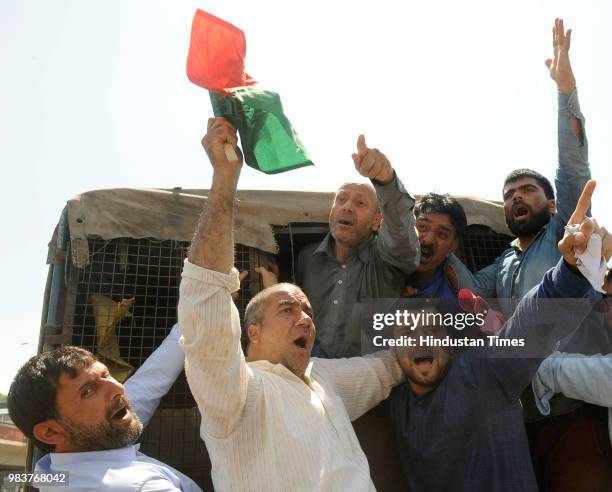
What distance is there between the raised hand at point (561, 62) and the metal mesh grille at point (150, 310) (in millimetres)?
2321

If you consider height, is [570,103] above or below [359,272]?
above

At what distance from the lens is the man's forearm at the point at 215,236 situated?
1879 mm

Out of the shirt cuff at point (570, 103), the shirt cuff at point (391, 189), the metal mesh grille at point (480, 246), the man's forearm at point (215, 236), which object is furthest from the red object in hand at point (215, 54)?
the metal mesh grille at point (480, 246)

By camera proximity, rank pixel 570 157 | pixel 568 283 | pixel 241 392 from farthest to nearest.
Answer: pixel 570 157 → pixel 568 283 → pixel 241 392

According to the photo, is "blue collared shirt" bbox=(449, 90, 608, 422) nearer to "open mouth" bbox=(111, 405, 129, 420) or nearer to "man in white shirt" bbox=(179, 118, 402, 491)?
"man in white shirt" bbox=(179, 118, 402, 491)

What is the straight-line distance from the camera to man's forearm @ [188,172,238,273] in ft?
6.16

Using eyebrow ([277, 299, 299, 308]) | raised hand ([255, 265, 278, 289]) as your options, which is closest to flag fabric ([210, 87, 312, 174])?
eyebrow ([277, 299, 299, 308])

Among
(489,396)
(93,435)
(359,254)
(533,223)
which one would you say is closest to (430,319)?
(489,396)

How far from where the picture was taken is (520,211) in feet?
11.8

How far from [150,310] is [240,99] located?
6.45ft

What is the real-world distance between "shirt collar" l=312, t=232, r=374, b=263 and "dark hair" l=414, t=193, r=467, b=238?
15.9 inches

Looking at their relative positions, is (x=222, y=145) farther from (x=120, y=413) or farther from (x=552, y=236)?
(x=552, y=236)

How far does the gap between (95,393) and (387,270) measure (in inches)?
68.7

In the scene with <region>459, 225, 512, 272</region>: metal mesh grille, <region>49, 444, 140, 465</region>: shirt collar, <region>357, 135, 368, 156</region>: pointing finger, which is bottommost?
<region>49, 444, 140, 465</region>: shirt collar
